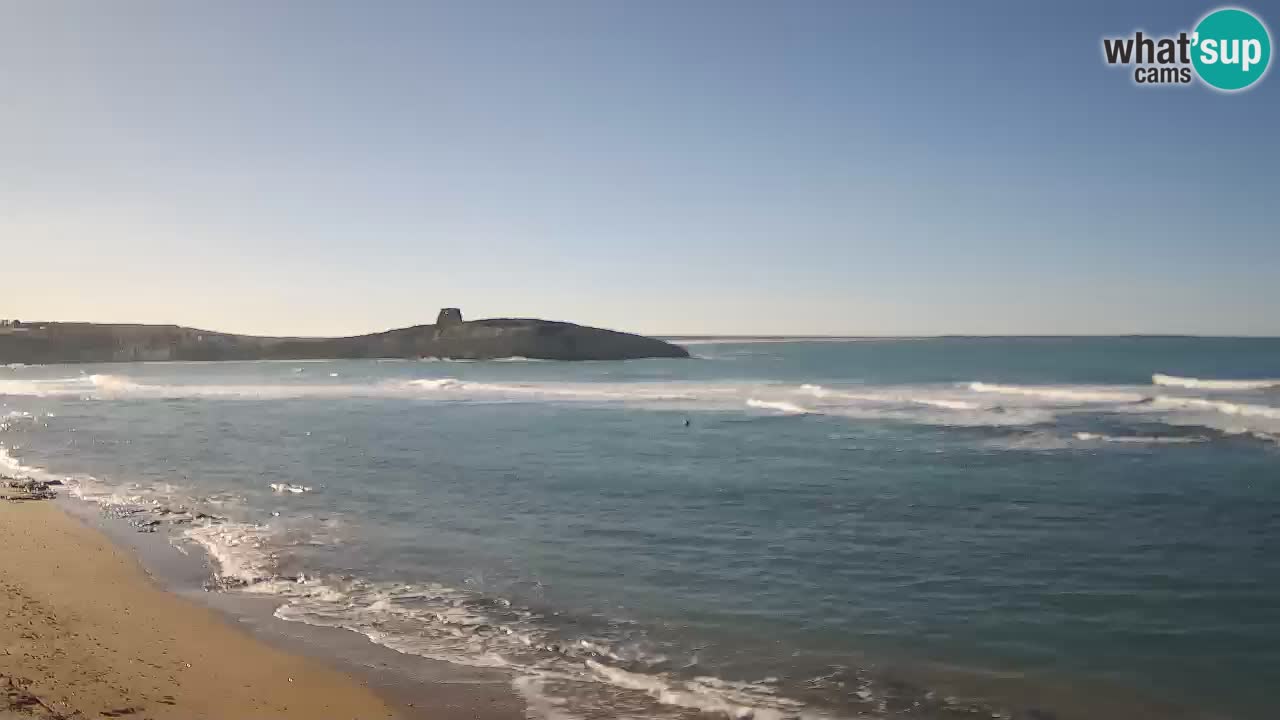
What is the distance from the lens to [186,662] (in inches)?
328

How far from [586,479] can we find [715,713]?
12929 millimetres

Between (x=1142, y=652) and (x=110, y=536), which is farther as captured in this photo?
(x=110, y=536)

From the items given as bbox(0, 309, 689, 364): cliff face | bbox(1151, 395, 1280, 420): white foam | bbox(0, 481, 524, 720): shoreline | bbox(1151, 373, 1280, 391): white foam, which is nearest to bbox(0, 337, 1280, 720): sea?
bbox(0, 481, 524, 720): shoreline

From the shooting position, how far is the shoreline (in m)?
7.32

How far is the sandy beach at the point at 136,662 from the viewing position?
725 centimetres

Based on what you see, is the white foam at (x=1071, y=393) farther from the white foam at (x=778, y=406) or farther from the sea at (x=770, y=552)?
the white foam at (x=778, y=406)

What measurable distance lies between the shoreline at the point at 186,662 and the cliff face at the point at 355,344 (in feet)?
395

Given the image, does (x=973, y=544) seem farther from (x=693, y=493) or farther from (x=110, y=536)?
(x=110, y=536)

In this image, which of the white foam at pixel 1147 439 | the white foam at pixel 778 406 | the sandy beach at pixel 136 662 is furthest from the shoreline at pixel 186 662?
the white foam at pixel 778 406

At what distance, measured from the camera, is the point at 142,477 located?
21.2m

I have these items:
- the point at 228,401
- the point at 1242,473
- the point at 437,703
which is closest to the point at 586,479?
the point at 437,703

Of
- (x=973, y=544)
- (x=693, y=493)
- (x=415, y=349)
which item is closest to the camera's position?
(x=973, y=544)

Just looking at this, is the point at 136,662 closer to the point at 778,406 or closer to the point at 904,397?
the point at 778,406

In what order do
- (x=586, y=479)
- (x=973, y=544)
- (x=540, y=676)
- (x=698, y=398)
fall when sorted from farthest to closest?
(x=698, y=398) → (x=586, y=479) → (x=973, y=544) → (x=540, y=676)
